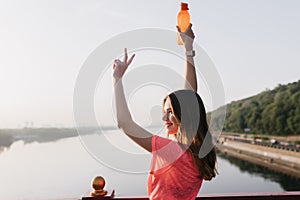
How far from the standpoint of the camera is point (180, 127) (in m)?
1.13

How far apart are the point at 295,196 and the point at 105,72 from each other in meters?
1.59

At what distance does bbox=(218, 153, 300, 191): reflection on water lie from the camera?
84.0 feet

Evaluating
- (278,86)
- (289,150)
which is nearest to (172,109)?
(289,150)

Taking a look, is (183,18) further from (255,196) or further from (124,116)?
(255,196)

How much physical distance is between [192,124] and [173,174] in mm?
206

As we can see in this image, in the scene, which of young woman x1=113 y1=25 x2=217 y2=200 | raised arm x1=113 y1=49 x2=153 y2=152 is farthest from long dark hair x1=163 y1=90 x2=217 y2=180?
raised arm x1=113 y1=49 x2=153 y2=152

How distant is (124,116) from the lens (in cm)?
104

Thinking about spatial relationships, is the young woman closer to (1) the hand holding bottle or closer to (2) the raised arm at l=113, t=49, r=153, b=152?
(2) the raised arm at l=113, t=49, r=153, b=152

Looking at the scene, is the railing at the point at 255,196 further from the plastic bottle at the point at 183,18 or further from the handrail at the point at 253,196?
the plastic bottle at the point at 183,18

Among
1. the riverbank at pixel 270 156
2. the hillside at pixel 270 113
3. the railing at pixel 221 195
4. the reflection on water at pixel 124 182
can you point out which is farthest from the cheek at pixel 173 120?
the hillside at pixel 270 113

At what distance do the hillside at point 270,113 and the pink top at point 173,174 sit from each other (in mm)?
33231

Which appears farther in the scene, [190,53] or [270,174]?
[270,174]

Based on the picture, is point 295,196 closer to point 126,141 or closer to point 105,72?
point 126,141

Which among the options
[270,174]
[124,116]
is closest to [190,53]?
[124,116]
